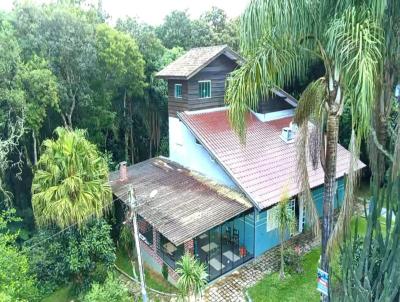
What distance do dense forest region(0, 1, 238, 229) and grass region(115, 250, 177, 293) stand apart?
5.91 metres

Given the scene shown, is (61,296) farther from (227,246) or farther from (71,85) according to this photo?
(71,85)

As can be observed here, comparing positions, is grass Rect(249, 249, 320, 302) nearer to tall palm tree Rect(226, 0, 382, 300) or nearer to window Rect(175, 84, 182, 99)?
tall palm tree Rect(226, 0, 382, 300)

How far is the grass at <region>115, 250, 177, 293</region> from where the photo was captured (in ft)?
42.5

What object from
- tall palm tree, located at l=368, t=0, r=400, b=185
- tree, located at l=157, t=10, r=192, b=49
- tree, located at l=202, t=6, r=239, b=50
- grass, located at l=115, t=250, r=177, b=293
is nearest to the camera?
tall palm tree, located at l=368, t=0, r=400, b=185

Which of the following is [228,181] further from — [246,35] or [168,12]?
[168,12]

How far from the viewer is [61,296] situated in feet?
42.9

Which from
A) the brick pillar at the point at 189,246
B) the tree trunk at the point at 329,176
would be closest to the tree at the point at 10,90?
the brick pillar at the point at 189,246

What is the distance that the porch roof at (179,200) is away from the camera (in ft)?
40.9

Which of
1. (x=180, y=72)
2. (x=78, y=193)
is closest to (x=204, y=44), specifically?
(x=180, y=72)

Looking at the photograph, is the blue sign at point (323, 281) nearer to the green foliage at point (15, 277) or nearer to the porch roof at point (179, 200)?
the porch roof at point (179, 200)

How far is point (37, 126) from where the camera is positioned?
52.7ft

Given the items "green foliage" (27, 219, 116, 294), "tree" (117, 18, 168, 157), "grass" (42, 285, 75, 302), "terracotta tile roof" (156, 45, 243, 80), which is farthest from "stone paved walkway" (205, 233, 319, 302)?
"tree" (117, 18, 168, 157)

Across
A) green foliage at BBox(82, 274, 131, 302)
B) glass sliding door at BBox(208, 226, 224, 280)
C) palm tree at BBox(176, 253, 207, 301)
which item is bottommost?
glass sliding door at BBox(208, 226, 224, 280)

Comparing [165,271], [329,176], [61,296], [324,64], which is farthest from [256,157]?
[61,296]
